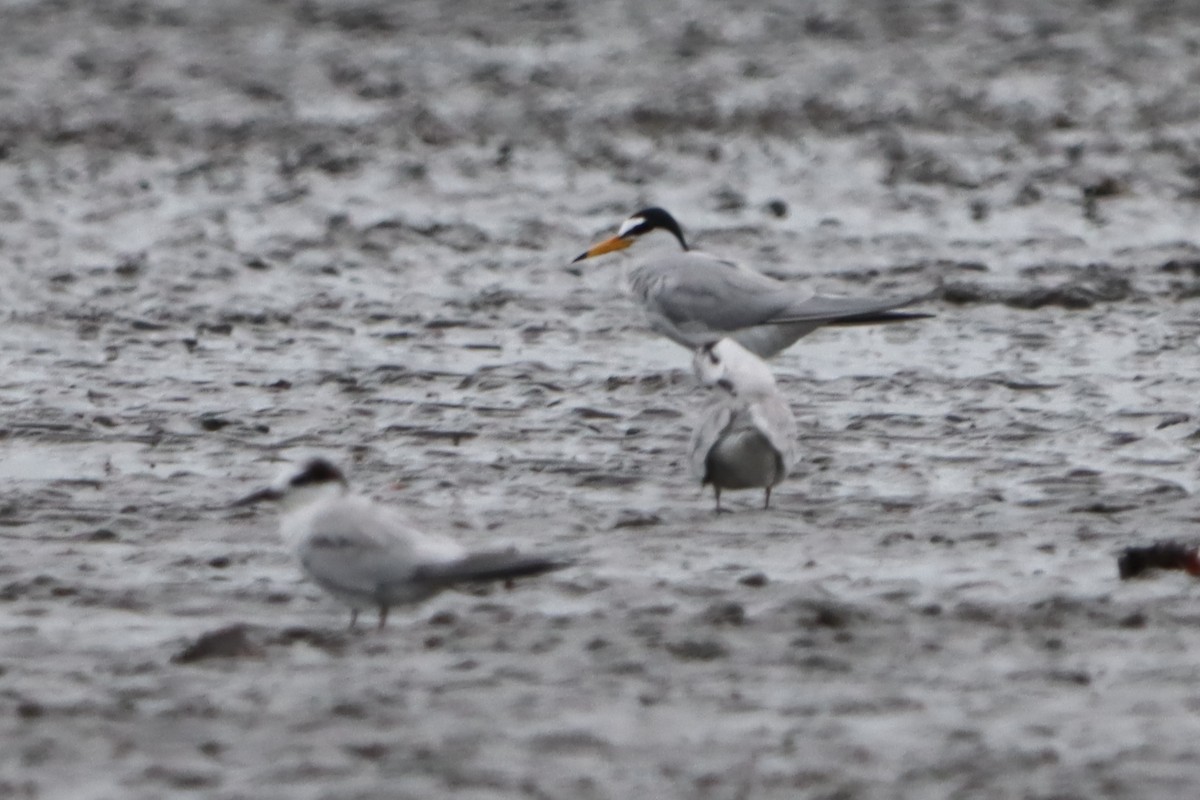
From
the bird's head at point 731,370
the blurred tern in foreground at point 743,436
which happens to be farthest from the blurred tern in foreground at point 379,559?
the bird's head at point 731,370

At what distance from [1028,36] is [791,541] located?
1409cm

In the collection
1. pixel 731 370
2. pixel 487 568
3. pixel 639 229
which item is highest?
pixel 639 229

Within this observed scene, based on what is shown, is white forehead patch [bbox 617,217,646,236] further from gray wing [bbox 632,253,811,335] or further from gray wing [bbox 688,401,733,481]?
gray wing [bbox 688,401,733,481]

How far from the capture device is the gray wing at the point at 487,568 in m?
6.73

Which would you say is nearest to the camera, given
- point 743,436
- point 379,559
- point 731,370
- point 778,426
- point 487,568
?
point 487,568

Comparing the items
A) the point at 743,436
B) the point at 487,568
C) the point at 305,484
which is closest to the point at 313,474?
the point at 305,484

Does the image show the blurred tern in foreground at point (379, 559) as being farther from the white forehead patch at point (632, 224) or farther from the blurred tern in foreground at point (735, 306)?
the white forehead patch at point (632, 224)

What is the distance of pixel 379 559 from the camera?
6.92 m

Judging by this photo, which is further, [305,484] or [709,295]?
[709,295]

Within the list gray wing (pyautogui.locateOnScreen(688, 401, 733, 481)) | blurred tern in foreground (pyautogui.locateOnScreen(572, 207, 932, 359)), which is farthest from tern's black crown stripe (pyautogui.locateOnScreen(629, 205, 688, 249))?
gray wing (pyautogui.locateOnScreen(688, 401, 733, 481))

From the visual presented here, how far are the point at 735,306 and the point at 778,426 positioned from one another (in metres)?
2.66

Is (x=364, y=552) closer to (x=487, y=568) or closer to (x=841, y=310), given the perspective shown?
(x=487, y=568)

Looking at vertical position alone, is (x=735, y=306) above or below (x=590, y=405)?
above

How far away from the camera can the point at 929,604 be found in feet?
23.7
